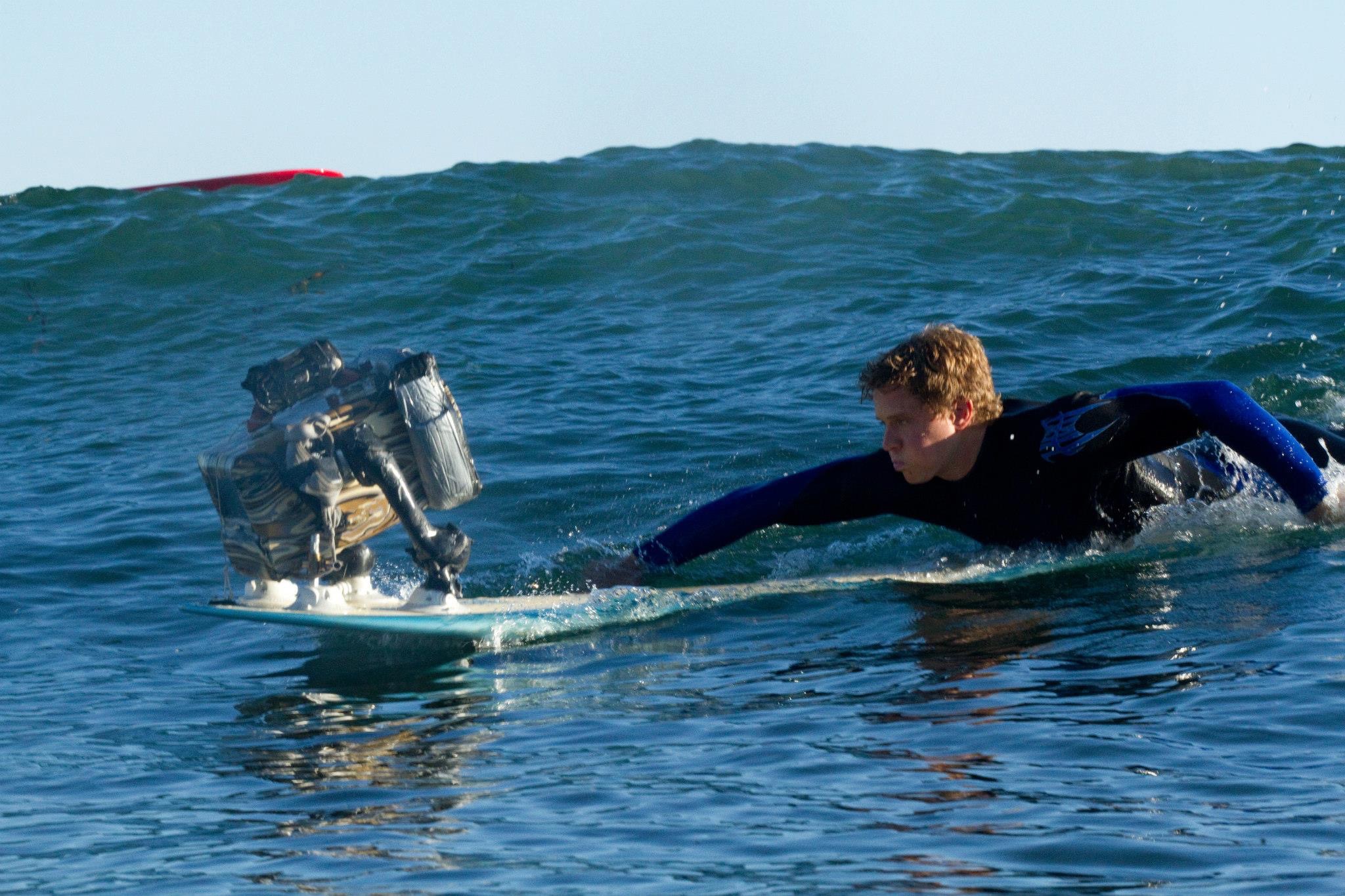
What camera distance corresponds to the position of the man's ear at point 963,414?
5891 mm

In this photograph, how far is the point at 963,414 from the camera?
19.5ft

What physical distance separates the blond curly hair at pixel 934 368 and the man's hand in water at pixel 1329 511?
1.36 m

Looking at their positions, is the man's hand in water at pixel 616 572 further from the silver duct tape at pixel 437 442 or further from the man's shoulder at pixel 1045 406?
the man's shoulder at pixel 1045 406

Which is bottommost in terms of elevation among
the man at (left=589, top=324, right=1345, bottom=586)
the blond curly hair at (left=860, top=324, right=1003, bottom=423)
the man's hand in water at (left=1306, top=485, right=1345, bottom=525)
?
the man's hand in water at (left=1306, top=485, right=1345, bottom=525)

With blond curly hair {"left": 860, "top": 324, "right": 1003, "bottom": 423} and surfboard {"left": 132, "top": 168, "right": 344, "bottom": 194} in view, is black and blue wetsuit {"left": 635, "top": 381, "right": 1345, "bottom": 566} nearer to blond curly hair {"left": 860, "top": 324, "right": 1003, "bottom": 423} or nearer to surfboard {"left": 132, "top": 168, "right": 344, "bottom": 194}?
blond curly hair {"left": 860, "top": 324, "right": 1003, "bottom": 423}

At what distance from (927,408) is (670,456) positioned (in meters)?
3.70

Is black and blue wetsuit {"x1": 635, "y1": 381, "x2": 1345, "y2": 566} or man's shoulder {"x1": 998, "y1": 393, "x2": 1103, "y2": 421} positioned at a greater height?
man's shoulder {"x1": 998, "y1": 393, "x2": 1103, "y2": 421}

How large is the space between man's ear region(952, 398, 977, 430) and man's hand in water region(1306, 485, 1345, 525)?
132 cm

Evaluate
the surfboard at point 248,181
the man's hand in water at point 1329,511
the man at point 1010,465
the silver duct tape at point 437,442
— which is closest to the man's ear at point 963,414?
the man at point 1010,465

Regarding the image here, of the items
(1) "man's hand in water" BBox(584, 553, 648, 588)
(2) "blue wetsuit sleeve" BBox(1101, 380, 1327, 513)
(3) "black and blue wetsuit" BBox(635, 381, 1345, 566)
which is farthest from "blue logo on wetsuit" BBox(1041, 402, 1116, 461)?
(1) "man's hand in water" BBox(584, 553, 648, 588)

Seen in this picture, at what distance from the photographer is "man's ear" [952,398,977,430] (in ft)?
19.3

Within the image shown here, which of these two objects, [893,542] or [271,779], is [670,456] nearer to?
[893,542]

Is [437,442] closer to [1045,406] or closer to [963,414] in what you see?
[963,414]

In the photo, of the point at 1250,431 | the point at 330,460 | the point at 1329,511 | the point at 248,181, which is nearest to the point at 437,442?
the point at 330,460
